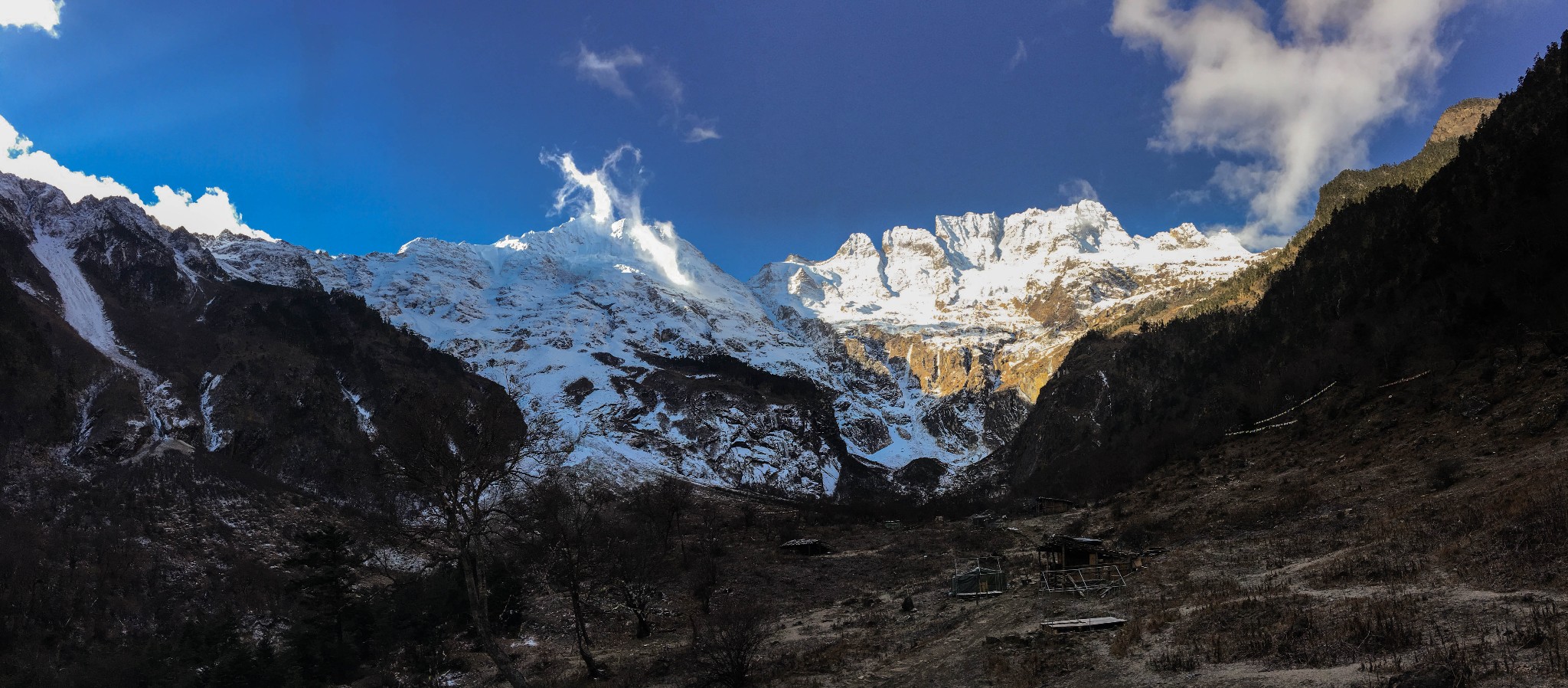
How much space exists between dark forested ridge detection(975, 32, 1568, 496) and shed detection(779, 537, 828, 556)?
38320 mm

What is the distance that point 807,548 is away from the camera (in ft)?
198

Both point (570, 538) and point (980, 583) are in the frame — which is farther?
point (570, 538)

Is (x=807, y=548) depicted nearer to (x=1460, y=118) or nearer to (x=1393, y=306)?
(x=1393, y=306)

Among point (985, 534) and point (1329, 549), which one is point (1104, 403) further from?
point (1329, 549)

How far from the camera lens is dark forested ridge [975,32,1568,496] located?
45.7 meters

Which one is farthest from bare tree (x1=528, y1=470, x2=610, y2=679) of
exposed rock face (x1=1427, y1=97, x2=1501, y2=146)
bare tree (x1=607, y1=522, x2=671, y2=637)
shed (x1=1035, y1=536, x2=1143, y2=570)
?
exposed rock face (x1=1427, y1=97, x2=1501, y2=146)

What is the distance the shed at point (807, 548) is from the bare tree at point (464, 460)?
1712 inches

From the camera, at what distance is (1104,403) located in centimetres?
15000

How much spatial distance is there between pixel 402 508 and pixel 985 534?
83.9 meters

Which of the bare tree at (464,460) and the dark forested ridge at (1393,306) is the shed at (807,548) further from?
the bare tree at (464,460)

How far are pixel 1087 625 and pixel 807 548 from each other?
45.0 meters

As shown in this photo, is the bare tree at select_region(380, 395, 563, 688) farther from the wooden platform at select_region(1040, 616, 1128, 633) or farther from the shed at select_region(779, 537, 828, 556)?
the shed at select_region(779, 537, 828, 556)

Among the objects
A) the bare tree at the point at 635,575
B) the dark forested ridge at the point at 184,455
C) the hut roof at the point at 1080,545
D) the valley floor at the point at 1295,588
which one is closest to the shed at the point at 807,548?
the valley floor at the point at 1295,588

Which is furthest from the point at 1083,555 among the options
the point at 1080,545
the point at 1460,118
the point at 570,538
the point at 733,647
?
the point at 1460,118
